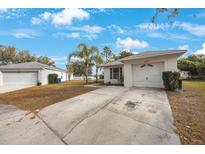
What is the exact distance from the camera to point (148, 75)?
397 inches

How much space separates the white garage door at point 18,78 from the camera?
54.2 ft

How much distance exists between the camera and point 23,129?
3137 mm

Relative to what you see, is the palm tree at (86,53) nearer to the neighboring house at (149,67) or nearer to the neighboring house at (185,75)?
the neighboring house at (149,67)

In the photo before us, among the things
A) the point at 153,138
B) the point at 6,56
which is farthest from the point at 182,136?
the point at 6,56

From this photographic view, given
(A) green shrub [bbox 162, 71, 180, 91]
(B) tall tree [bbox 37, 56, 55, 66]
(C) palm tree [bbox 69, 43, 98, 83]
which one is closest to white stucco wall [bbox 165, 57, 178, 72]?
(A) green shrub [bbox 162, 71, 180, 91]

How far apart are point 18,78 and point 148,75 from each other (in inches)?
693

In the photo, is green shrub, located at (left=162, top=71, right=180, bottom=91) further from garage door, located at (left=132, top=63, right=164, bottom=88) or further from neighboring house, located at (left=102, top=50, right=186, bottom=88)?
garage door, located at (left=132, top=63, right=164, bottom=88)

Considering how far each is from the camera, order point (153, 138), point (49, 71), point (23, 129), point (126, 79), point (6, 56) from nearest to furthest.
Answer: point (153, 138) → point (23, 129) → point (126, 79) → point (49, 71) → point (6, 56)
